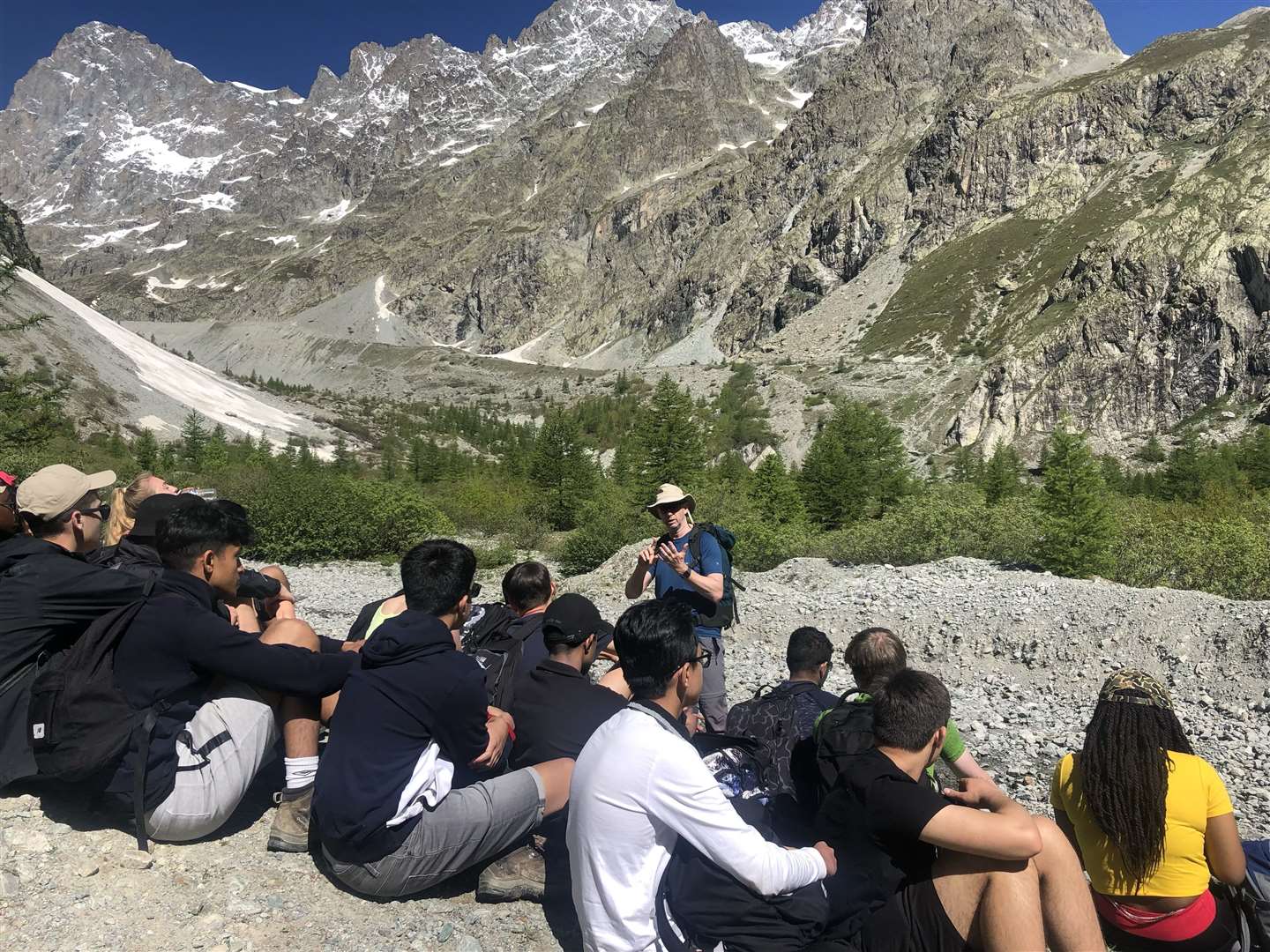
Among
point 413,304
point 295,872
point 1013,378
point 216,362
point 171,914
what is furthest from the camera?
point 413,304

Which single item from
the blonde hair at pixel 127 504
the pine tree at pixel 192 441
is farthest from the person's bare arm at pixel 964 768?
the pine tree at pixel 192 441

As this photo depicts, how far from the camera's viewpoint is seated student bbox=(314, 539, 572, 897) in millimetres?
3314

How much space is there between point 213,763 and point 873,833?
3123 mm

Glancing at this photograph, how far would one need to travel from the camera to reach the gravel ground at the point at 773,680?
134 inches

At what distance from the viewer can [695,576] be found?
5.23 meters

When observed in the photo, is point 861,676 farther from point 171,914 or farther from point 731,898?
point 171,914

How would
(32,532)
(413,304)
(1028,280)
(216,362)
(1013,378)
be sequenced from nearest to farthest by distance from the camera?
(32,532)
(1013,378)
(1028,280)
(216,362)
(413,304)

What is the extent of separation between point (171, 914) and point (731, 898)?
8.40ft

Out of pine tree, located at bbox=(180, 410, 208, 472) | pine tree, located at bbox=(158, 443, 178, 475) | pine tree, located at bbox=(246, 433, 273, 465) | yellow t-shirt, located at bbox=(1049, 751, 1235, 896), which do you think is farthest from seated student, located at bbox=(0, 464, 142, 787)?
pine tree, located at bbox=(180, 410, 208, 472)

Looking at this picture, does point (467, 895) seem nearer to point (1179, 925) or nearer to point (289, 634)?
point (289, 634)

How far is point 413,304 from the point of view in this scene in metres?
199

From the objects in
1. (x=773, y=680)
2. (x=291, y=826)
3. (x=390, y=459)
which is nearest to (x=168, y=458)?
(x=390, y=459)

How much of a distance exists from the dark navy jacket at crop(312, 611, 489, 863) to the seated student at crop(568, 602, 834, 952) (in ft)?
2.75

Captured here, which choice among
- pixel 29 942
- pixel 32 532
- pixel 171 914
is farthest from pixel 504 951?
pixel 32 532
